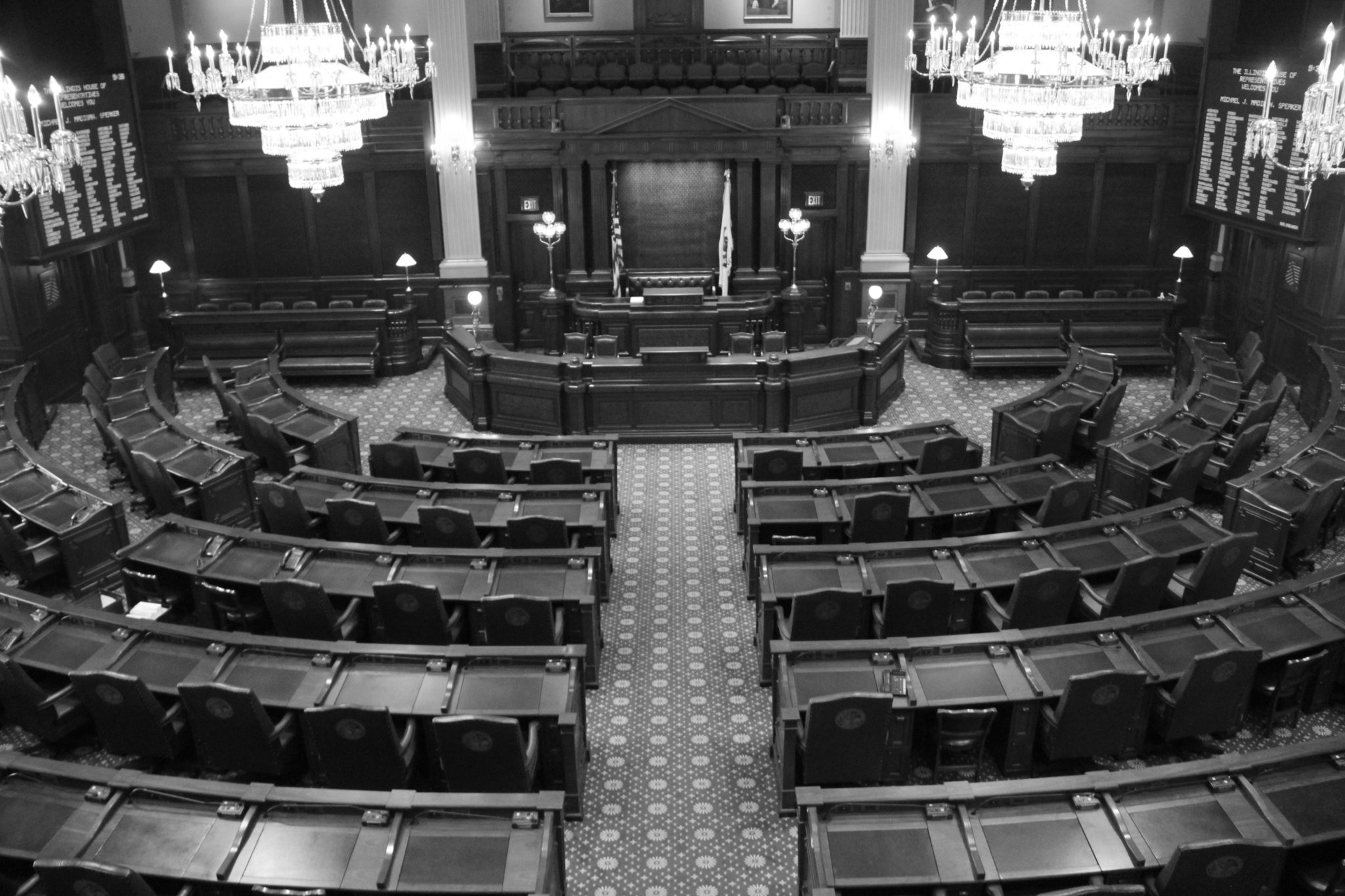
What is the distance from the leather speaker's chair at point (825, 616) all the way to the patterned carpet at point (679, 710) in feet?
2.57

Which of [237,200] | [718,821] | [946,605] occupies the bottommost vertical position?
[718,821]

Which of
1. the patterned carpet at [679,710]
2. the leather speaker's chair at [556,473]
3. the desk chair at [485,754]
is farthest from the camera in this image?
the leather speaker's chair at [556,473]

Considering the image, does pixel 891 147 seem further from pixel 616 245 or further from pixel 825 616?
pixel 825 616

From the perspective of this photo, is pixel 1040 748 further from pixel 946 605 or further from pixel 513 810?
pixel 513 810

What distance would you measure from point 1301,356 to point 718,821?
11404 millimetres

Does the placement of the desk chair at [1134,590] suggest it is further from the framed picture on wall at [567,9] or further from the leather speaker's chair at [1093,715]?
the framed picture on wall at [567,9]

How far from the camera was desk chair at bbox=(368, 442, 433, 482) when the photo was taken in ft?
37.8

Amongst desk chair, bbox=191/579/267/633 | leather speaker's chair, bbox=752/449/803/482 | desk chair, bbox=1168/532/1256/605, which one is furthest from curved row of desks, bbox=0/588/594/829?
desk chair, bbox=1168/532/1256/605

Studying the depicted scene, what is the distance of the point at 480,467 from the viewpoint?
11445mm

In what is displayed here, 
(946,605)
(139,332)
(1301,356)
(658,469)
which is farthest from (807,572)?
(139,332)

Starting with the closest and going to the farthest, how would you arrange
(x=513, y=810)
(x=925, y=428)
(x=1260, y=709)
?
(x=513, y=810) < (x=1260, y=709) < (x=925, y=428)

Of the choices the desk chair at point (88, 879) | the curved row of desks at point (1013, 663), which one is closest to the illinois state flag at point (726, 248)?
the curved row of desks at point (1013, 663)

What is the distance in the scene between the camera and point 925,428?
1233 centimetres

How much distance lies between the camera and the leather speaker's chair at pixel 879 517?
32.9 feet
